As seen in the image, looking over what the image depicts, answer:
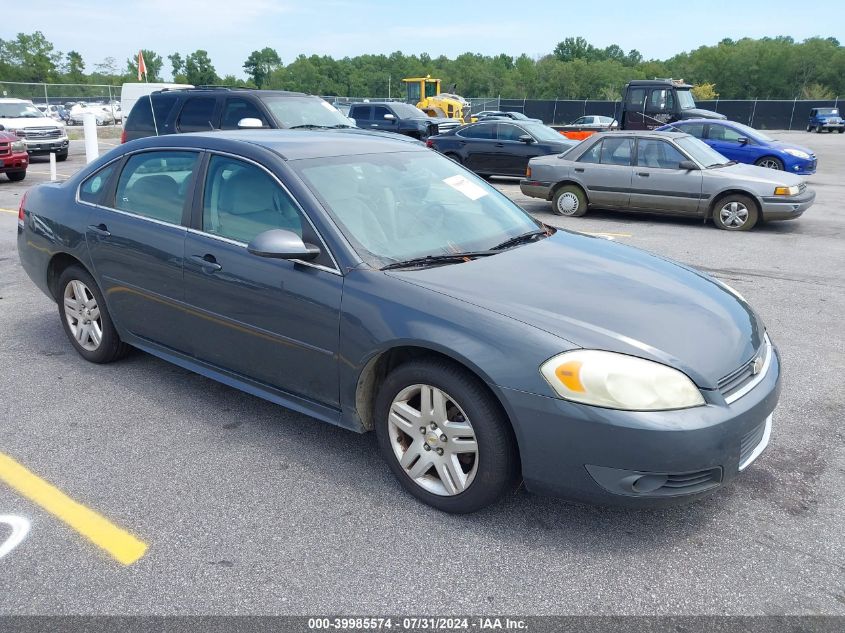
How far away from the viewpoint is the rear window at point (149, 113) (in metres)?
11.0

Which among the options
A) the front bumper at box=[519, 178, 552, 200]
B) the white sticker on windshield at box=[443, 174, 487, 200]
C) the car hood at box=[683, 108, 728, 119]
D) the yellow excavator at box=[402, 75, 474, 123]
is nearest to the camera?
the white sticker on windshield at box=[443, 174, 487, 200]

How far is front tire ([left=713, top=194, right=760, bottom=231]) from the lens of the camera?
1035 cm

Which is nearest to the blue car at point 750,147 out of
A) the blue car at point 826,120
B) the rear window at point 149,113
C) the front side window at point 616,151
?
the front side window at point 616,151

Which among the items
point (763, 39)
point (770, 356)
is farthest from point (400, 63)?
point (770, 356)

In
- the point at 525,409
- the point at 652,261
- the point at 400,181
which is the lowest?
the point at 525,409

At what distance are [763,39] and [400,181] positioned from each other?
12193cm

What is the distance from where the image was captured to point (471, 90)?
115000 mm

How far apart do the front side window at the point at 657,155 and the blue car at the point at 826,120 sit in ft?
129

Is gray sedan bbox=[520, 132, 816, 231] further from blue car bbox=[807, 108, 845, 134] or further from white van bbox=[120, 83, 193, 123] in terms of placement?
blue car bbox=[807, 108, 845, 134]

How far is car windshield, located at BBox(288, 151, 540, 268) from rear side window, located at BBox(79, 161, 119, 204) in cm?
164

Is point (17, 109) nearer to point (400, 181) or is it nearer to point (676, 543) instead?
point (400, 181)

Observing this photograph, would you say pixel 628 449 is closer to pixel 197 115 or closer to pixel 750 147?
pixel 197 115

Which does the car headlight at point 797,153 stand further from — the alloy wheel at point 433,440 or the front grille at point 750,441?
the alloy wheel at point 433,440

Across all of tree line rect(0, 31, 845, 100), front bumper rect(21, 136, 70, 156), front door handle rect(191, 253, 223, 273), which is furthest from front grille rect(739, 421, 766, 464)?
tree line rect(0, 31, 845, 100)
